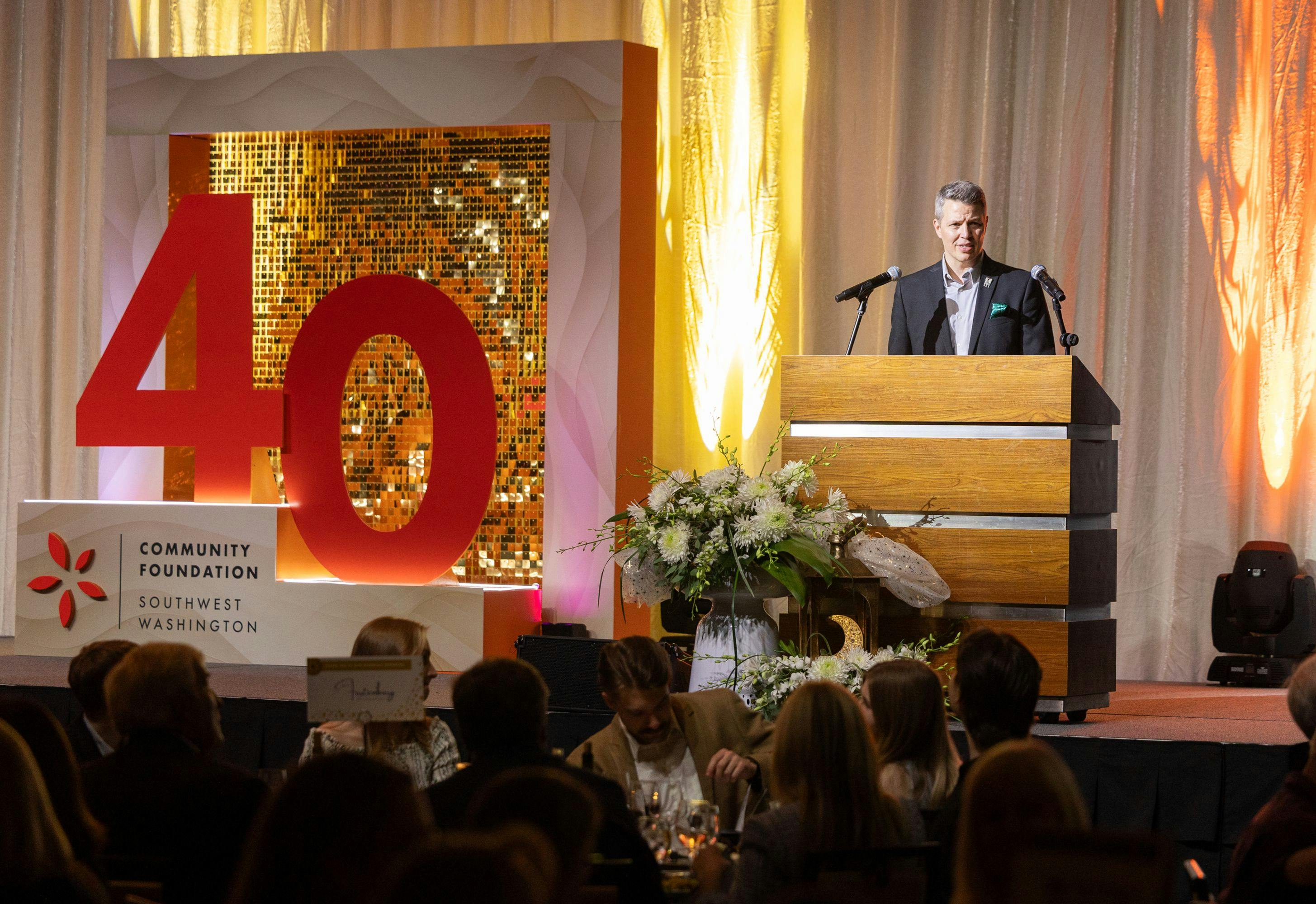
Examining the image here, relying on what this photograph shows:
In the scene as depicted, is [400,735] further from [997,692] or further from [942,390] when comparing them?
[942,390]

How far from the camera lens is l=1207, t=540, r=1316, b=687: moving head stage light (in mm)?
5945

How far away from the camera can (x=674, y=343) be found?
7414mm

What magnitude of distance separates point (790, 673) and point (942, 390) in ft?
3.58

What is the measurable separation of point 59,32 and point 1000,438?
637 centimetres

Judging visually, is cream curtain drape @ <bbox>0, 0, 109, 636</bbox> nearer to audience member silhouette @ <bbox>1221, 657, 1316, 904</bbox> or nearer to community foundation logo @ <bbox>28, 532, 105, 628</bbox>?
community foundation logo @ <bbox>28, 532, 105, 628</bbox>

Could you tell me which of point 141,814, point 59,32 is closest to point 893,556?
point 141,814

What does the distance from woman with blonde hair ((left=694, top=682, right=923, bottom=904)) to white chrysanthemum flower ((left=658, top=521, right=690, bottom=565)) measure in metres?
1.58

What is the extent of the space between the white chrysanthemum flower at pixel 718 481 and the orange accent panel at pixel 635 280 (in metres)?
2.28

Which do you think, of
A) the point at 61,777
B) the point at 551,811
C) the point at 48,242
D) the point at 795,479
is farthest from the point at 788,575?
the point at 48,242

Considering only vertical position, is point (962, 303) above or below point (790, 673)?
above

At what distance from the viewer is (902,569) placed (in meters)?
4.18

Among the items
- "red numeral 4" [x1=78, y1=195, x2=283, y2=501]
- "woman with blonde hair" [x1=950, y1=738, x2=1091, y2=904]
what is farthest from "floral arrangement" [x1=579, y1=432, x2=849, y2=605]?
"red numeral 4" [x1=78, y1=195, x2=283, y2=501]

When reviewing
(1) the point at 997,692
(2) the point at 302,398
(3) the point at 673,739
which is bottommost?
(3) the point at 673,739

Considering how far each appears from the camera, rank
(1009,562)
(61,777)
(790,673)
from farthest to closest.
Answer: (1009,562) < (790,673) < (61,777)
